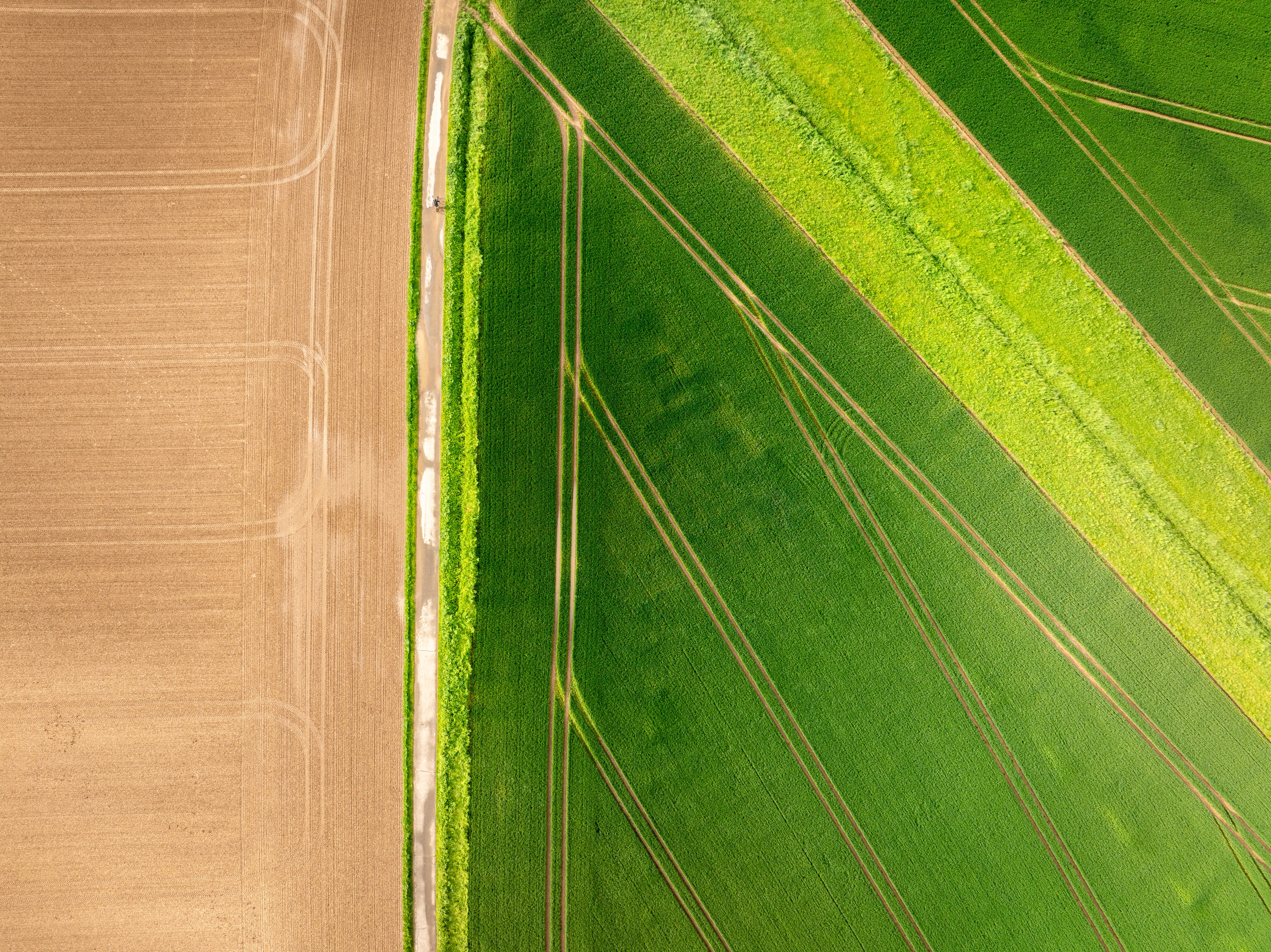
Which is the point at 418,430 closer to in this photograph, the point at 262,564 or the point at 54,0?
the point at 262,564

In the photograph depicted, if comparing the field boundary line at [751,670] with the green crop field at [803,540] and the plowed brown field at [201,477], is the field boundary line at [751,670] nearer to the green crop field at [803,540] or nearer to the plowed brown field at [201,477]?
the green crop field at [803,540]

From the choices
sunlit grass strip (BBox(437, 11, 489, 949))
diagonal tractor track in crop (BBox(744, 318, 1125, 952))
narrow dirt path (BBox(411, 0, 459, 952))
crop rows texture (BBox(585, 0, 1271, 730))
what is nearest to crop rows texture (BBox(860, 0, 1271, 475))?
crop rows texture (BBox(585, 0, 1271, 730))

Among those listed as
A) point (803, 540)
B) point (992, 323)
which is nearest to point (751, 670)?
point (803, 540)

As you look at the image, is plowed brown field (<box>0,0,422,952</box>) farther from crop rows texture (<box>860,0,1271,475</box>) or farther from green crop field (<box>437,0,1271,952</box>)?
crop rows texture (<box>860,0,1271,475</box>)

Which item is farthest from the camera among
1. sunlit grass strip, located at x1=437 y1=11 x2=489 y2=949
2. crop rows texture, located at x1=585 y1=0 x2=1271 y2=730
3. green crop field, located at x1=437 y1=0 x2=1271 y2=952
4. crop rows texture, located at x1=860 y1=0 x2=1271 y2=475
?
crop rows texture, located at x1=860 y1=0 x2=1271 y2=475

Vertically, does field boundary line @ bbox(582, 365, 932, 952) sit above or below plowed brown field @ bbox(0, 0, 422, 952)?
below

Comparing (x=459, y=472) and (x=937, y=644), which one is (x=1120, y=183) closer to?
(x=937, y=644)
